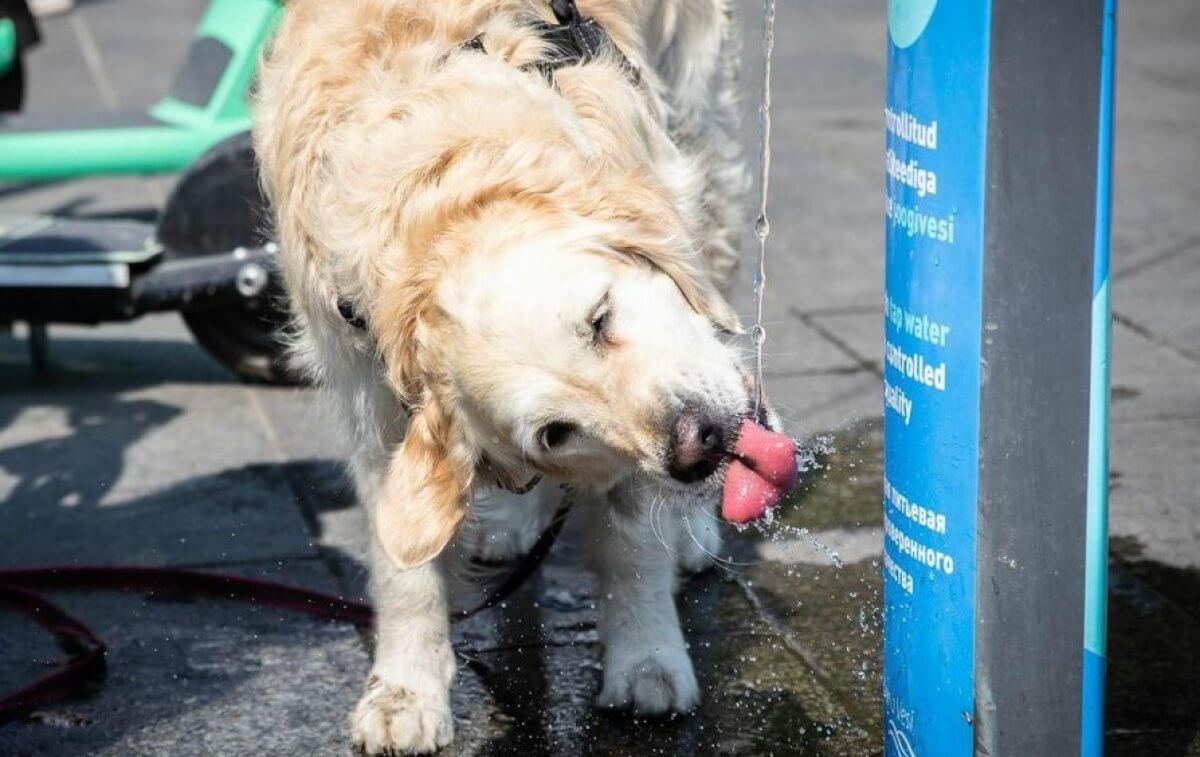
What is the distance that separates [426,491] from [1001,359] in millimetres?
1134

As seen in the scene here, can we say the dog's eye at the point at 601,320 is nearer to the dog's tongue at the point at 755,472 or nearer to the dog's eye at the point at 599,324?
the dog's eye at the point at 599,324

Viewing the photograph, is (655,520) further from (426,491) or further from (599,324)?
(599,324)

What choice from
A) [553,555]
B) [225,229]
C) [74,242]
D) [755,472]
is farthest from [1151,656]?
[74,242]

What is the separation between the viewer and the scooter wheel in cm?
520

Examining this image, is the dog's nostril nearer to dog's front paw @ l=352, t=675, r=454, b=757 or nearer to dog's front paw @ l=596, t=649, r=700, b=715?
dog's front paw @ l=596, t=649, r=700, b=715

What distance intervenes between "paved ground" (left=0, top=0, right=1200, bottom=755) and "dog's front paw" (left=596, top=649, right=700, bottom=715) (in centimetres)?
4

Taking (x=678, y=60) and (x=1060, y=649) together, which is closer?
(x=1060, y=649)

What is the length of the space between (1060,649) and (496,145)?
1378 millimetres

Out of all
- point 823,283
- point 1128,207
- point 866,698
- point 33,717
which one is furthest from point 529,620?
point 1128,207

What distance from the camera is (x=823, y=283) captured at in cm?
645

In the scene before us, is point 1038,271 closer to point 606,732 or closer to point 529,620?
point 606,732

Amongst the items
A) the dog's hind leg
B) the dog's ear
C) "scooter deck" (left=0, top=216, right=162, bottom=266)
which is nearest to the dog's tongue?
the dog's ear

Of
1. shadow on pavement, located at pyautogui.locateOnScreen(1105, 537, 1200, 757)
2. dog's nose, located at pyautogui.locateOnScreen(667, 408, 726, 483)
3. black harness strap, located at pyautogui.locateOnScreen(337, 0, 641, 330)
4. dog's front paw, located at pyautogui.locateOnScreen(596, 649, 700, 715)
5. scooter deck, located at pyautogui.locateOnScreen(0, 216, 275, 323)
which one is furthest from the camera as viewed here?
scooter deck, located at pyautogui.locateOnScreen(0, 216, 275, 323)

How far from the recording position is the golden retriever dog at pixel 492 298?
8.77 feet
